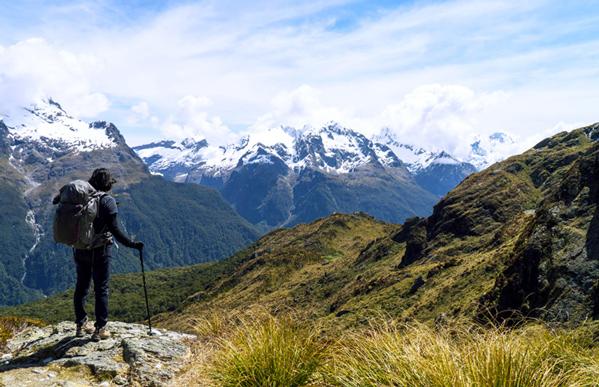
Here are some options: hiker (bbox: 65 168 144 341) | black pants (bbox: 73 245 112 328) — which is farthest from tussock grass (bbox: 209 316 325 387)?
black pants (bbox: 73 245 112 328)

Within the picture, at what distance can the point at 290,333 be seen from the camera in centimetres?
930

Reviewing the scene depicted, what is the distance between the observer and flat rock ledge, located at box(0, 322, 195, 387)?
1080cm

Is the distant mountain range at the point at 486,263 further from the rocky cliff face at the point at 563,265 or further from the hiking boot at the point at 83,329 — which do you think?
the hiking boot at the point at 83,329

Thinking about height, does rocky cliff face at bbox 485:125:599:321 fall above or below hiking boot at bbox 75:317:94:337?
below

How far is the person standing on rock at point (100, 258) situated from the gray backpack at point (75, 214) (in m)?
0.50

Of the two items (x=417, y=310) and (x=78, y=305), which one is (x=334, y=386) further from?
(x=417, y=310)

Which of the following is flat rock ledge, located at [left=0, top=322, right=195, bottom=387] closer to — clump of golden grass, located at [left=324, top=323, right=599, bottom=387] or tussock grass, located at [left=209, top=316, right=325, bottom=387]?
tussock grass, located at [left=209, top=316, right=325, bottom=387]

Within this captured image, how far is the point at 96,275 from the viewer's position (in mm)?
13070

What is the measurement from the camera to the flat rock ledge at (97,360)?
10.8 meters

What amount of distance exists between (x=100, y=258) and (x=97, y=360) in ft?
8.43

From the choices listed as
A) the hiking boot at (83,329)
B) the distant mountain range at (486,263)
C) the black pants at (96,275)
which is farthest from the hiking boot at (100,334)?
the distant mountain range at (486,263)

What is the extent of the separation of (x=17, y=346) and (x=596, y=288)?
58.7ft

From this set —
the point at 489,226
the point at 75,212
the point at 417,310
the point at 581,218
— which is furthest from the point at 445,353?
the point at 489,226

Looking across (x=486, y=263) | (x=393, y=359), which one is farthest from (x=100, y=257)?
(x=486, y=263)
